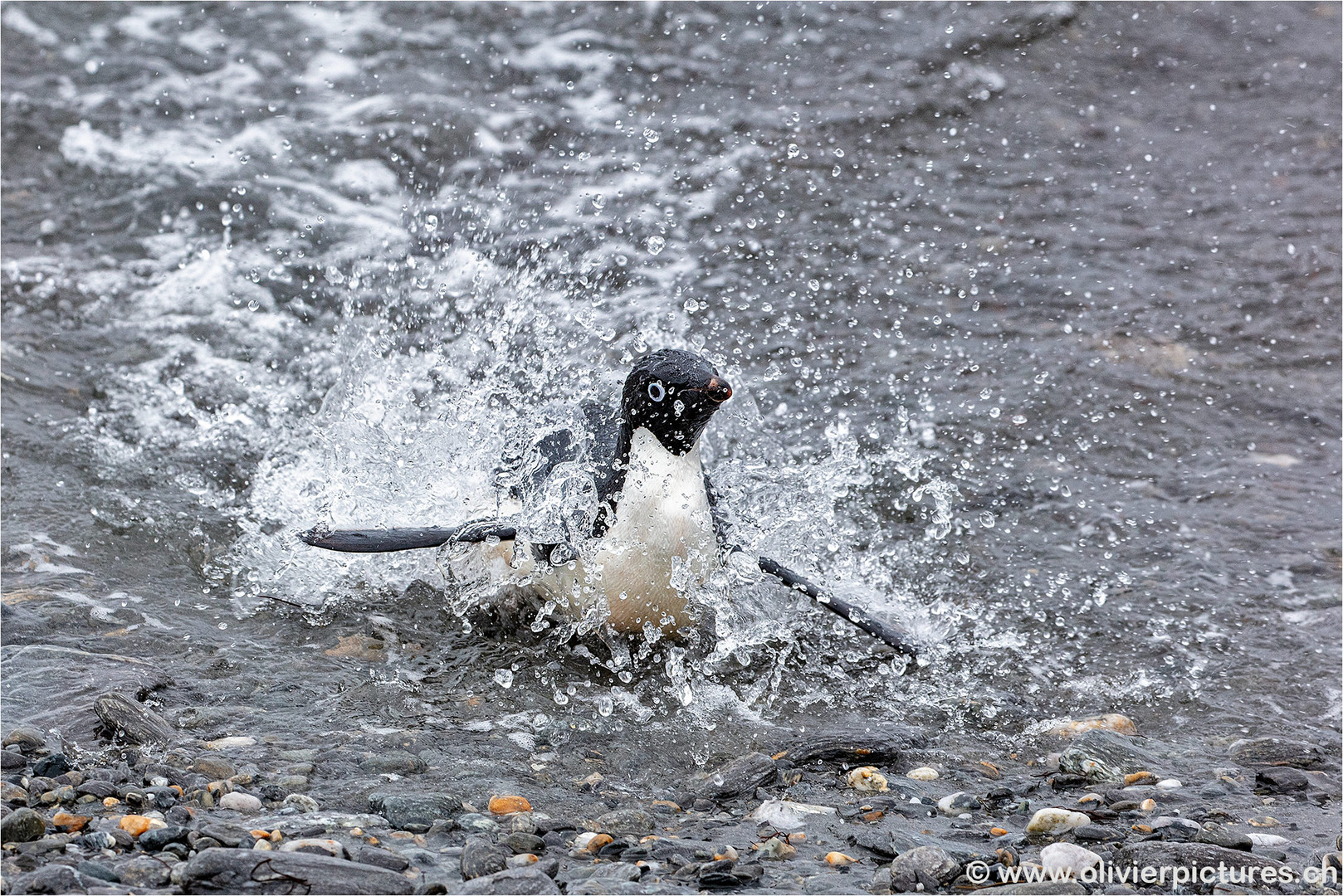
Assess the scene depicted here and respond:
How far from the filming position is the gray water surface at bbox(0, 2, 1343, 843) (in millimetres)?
4223

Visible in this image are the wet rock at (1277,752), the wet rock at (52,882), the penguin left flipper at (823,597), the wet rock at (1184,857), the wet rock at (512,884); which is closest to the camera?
the wet rock at (52,882)

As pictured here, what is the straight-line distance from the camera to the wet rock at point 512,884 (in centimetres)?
268

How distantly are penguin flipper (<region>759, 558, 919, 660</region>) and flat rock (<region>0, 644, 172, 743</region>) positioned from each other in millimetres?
2092

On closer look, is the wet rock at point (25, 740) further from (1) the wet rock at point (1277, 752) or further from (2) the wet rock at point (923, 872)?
(1) the wet rock at point (1277, 752)

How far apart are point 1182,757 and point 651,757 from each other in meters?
1.67

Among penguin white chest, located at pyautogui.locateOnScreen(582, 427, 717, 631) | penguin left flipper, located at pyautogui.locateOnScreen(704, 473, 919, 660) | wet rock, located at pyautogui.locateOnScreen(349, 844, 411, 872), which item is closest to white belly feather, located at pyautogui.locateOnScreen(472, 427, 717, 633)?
penguin white chest, located at pyautogui.locateOnScreen(582, 427, 717, 631)

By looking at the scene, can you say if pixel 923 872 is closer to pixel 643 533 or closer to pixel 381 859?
pixel 381 859

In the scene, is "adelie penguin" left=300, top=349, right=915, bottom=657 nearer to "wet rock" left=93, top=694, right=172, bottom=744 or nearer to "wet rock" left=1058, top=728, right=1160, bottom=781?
"wet rock" left=1058, top=728, right=1160, bottom=781

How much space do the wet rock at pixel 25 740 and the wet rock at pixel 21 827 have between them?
1.55 ft

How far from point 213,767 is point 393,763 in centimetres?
46

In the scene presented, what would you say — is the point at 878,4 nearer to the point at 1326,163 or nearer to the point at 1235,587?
the point at 1326,163

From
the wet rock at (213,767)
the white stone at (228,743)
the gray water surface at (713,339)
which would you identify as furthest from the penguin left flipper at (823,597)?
the wet rock at (213,767)

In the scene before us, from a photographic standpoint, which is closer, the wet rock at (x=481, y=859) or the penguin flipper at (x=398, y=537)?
the wet rock at (x=481, y=859)

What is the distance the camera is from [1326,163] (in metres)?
8.75
